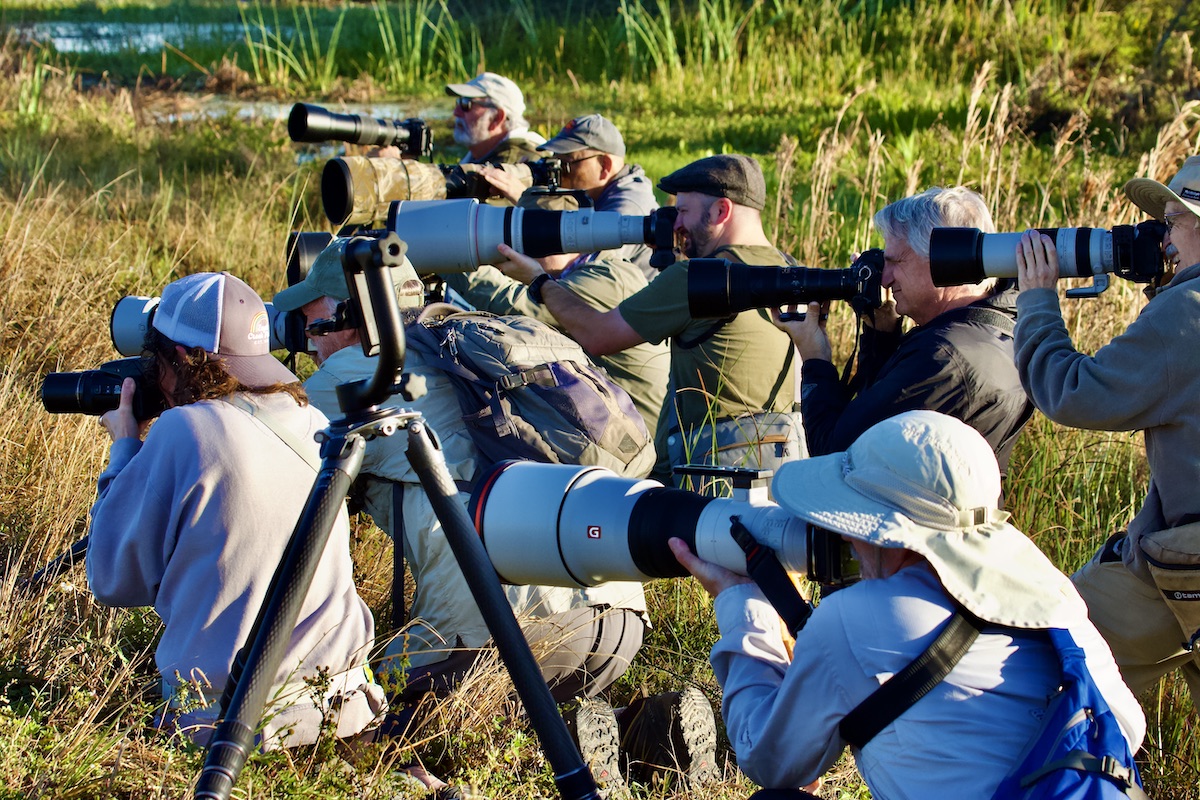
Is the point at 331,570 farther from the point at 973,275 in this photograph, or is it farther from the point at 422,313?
the point at 973,275

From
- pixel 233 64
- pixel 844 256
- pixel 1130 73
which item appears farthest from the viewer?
pixel 233 64

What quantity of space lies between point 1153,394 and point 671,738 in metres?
1.54

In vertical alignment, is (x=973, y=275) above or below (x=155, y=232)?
above

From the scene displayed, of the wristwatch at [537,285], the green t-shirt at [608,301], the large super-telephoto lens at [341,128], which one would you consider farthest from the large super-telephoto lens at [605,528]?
the large super-telephoto lens at [341,128]

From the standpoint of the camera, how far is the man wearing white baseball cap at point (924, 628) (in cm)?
210

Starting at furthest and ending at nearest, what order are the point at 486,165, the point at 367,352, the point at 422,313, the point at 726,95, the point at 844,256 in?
1. the point at 726,95
2. the point at 844,256
3. the point at 486,165
4. the point at 422,313
5. the point at 367,352

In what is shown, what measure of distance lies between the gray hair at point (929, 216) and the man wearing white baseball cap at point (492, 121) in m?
3.25

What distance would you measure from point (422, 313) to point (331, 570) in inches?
35.1

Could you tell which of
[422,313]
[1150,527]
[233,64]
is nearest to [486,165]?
[422,313]

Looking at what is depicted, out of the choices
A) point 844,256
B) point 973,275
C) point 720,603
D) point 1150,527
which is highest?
point 973,275

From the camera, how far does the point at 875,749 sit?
2148 mm

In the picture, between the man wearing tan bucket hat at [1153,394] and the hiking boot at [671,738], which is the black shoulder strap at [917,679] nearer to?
the man wearing tan bucket hat at [1153,394]

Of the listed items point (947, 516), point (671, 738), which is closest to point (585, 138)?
point (671, 738)

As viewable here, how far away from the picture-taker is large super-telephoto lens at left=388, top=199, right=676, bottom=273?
13.4ft
